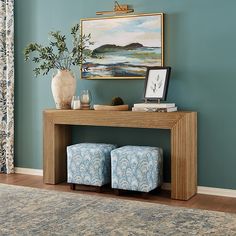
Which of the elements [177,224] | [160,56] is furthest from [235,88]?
[177,224]

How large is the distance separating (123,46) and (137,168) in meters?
1.34

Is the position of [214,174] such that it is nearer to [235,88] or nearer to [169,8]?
[235,88]

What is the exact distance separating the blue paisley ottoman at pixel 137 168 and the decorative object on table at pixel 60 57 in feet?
2.88

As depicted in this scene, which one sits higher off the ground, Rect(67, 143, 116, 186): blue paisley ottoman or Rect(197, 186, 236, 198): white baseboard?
Rect(67, 143, 116, 186): blue paisley ottoman

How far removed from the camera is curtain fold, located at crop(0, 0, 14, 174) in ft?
16.8

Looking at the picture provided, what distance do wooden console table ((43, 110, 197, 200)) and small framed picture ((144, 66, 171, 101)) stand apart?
0.87 ft

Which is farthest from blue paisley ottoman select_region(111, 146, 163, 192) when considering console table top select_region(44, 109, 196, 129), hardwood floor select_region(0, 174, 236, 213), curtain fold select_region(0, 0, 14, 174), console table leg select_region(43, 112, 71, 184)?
curtain fold select_region(0, 0, 14, 174)

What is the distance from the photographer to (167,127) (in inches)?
159

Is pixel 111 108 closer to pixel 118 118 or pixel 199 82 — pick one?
pixel 118 118

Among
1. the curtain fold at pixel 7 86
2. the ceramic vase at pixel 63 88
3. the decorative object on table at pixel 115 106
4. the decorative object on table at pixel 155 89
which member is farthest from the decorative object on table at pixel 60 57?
the decorative object on table at pixel 155 89

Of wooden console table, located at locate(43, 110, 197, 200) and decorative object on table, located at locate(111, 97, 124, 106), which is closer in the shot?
wooden console table, located at locate(43, 110, 197, 200)

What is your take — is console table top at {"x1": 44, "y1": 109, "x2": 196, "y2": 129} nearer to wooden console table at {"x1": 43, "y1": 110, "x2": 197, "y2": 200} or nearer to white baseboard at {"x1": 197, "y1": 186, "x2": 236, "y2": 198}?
wooden console table at {"x1": 43, "y1": 110, "x2": 197, "y2": 200}

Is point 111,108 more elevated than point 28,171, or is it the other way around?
point 111,108

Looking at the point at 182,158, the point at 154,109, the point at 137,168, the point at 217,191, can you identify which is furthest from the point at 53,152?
the point at 217,191
